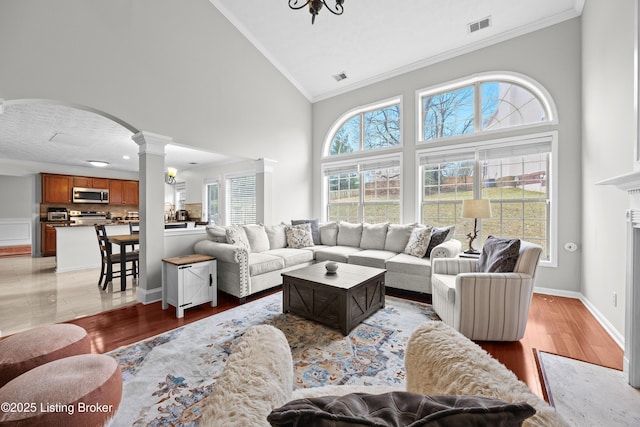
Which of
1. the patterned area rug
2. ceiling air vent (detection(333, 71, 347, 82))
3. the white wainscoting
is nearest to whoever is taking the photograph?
the patterned area rug

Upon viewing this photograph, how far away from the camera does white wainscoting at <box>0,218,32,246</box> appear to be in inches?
306

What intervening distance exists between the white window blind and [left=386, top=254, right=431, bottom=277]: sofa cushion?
159 inches

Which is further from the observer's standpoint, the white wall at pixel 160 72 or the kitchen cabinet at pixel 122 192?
the kitchen cabinet at pixel 122 192

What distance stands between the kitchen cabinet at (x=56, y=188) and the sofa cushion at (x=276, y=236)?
21.4ft

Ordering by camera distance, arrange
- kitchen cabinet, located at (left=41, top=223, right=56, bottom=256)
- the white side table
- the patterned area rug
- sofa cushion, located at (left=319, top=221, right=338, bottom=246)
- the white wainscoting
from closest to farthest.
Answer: the patterned area rug < the white side table < sofa cushion, located at (left=319, top=221, right=338, bottom=246) < kitchen cabinet, located at (left=41, top=223, right=56, bottom=256) < the white wainscoting

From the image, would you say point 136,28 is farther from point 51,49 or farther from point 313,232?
point 313,232

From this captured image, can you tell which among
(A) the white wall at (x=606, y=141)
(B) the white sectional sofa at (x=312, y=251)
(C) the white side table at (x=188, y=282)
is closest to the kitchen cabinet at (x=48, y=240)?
(B) the white sectional sofa at (x=312, y=251)

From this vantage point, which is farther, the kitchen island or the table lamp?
the kitchen island

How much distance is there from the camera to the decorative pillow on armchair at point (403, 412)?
1.35 feet

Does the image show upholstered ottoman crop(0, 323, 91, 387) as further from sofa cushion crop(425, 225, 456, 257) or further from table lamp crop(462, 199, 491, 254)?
table lamp crop(462, 199, 491, 254)

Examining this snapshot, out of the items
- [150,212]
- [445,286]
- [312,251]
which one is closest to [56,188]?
[150,212]

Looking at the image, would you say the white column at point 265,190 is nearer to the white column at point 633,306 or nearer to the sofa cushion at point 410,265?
the sofa cushion at point 410,265

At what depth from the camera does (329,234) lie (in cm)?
496

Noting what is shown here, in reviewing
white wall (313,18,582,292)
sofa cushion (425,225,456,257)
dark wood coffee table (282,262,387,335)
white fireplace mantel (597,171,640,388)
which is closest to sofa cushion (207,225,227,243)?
dark wood coffee table (282,262,387,335)
